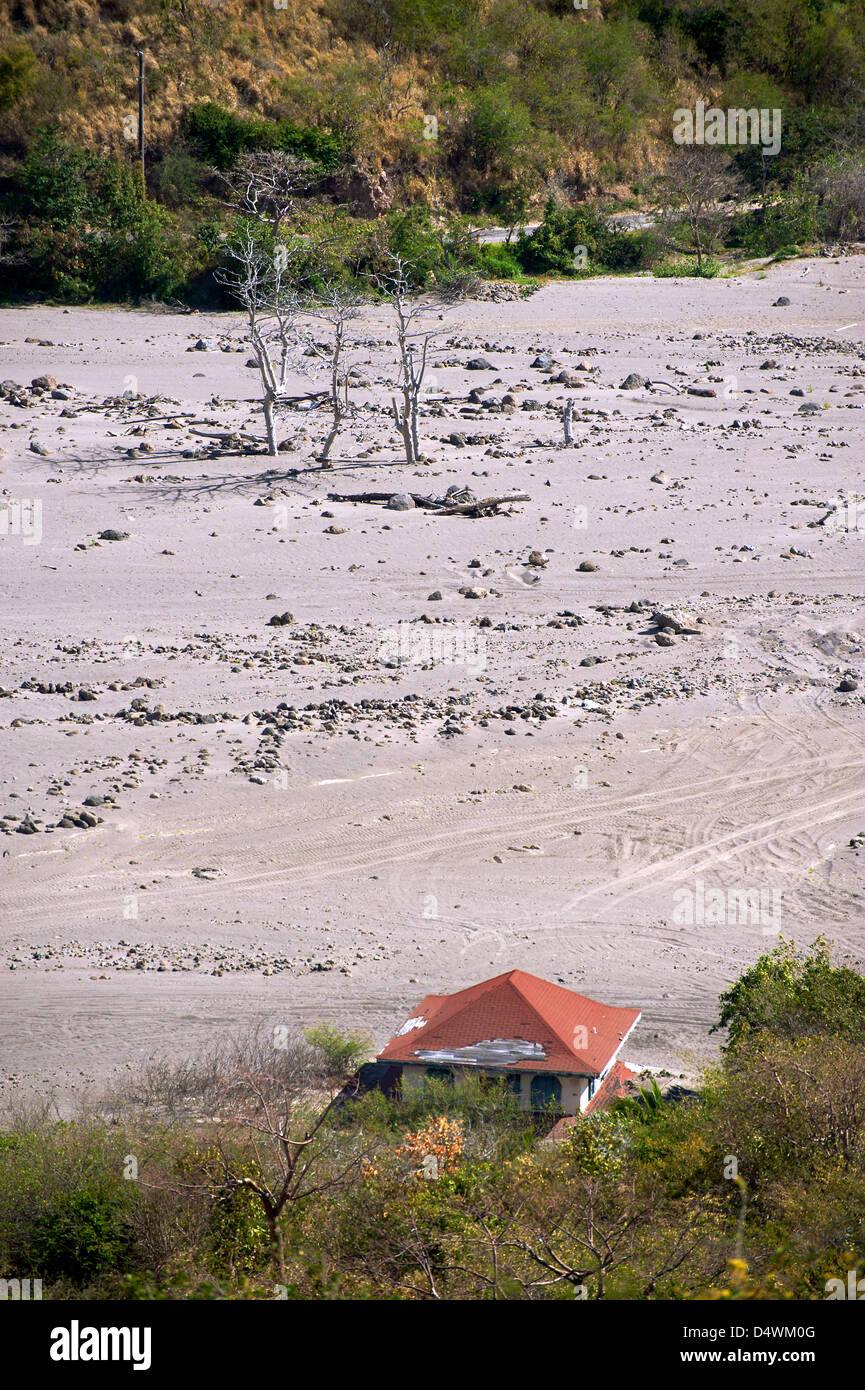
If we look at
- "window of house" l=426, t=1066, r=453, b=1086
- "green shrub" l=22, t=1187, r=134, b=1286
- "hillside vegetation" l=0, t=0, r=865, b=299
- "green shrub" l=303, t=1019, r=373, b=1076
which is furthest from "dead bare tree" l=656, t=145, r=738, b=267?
"green shrub" l=22, t=1187, r=134, b=1286

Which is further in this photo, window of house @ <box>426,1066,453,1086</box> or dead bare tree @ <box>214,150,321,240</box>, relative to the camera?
dead bare tree @ <box>214,150,321,240</box>

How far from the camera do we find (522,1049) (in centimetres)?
1111

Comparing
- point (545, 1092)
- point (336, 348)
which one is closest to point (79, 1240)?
point (545, 1092)

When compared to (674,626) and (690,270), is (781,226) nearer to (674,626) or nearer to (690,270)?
(690,270)

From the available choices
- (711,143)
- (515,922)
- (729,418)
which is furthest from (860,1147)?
(711,143)

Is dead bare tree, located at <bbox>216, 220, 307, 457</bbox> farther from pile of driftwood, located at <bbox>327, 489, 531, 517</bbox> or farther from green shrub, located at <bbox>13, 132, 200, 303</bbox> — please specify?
pile of driftwood, located at <bbox>327, 489, 531, 517</bbox>

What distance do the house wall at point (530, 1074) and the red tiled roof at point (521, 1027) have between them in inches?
4.3

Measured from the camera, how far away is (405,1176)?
8.77 m

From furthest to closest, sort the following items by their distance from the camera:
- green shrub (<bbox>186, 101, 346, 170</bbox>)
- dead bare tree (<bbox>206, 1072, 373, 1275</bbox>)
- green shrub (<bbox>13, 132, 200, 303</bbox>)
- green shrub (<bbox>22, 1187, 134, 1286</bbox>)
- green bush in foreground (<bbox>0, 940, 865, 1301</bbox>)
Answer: green shrub (<bbox>186, 101, 346, 170</bbox>) < green shrub (<bbox>13, 132, 200, 303</bbox>) < green shrub (<bbox>22, 1187, 134, 1286</bbox>) < dead bare tree (<bbox>206, 1072, 373, 1275</bbox>) < green bush in foreground (<bbox>0, 940, 865, 1301</bbox>)

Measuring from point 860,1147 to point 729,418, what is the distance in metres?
24.1

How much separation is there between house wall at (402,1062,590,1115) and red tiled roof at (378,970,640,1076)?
0.11 meters

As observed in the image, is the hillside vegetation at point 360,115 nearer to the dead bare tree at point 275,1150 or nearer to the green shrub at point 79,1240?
the dead bare tree at point 275,1150

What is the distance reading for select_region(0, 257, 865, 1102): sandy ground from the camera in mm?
12773

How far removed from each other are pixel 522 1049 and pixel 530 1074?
0.90 feet
